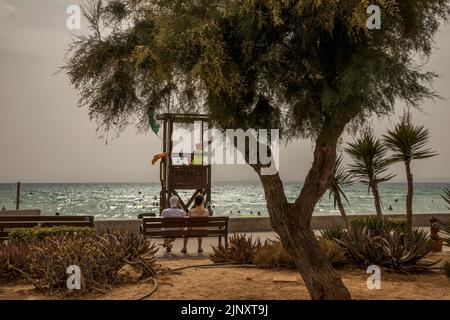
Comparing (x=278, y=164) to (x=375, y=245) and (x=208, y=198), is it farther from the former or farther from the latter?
(x=208, y=198)

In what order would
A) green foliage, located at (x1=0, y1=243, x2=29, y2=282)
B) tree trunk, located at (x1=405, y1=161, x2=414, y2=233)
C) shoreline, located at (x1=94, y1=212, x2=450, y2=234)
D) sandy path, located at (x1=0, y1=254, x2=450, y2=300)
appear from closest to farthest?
sandy path, located at (x1=0, y1=254, x2=450, y2=300)
green foliage, located at (x1=0, y1=243, x2=29, y2=282)
tree trunk, located at (x1=405, y1=161, x2=414, y2=233)
shoreline, located at (x1=94, y1=212, x2=450, y2=234)

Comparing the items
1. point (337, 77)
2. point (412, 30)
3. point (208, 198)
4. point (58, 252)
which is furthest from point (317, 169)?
point (208, 198)

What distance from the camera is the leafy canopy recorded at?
5.57 metres

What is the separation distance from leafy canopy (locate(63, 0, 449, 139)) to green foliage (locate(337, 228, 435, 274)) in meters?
3.26

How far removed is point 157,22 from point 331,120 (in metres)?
2.46

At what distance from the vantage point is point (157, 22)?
5.95 meters

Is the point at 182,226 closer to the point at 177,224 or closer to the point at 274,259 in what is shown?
the point at 177,224

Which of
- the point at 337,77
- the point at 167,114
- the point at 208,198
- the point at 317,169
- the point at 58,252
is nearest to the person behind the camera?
the point at 337,77

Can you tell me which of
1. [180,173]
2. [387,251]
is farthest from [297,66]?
[180,173]

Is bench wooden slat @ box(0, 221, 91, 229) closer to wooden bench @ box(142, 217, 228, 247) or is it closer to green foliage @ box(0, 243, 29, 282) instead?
wooden bench @ box(142, 217, 228, 247)

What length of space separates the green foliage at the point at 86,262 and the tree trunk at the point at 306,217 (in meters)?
2.64

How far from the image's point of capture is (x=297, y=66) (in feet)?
20.1

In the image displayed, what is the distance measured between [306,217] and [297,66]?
2.01 meters

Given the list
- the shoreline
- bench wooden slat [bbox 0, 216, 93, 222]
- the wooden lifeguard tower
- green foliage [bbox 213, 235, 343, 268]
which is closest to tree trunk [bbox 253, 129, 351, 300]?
green foliage [bbox 213, 235, 343, 268]
